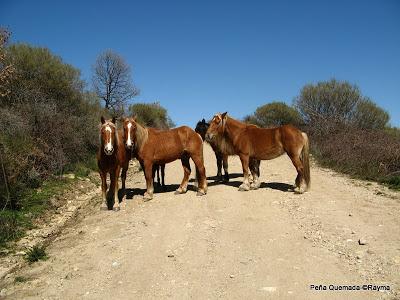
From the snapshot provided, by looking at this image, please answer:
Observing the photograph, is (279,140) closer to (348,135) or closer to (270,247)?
(270,247)

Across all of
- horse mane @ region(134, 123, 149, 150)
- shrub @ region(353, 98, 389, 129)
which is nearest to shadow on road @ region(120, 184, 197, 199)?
horse mane @ region(134, 123, 149, 150)

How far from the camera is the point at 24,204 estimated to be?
10.6m

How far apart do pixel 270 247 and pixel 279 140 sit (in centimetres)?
454

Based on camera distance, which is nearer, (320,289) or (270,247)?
(320,289)

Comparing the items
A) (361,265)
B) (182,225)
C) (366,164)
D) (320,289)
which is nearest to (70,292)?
(182,225)

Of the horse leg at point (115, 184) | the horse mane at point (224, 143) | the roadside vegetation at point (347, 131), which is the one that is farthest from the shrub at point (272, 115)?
the horse leg at point (115, 184)

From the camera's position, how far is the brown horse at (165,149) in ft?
34.3

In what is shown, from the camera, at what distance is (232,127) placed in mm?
11609

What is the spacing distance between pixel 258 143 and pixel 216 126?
1.37 metres

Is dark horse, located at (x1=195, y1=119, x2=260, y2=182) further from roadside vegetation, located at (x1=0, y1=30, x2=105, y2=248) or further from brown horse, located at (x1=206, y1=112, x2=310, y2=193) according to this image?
roadside vegetation, located at (x1=0, y1=30, x2=105, y2=248)

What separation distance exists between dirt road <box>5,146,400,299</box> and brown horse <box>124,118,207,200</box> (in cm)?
53

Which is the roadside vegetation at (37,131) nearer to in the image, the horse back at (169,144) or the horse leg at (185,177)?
the horse back at (169,144)

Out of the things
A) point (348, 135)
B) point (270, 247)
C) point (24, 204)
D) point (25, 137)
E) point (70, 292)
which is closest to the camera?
point (70, 292)

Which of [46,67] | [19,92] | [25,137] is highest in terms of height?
[46,67]
